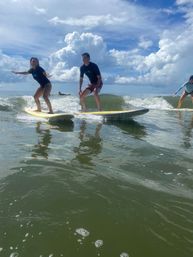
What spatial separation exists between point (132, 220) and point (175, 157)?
329 centimetres

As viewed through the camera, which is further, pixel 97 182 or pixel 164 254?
pixel 97 182

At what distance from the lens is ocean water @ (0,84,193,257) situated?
11.7 ft

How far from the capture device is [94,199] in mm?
4598

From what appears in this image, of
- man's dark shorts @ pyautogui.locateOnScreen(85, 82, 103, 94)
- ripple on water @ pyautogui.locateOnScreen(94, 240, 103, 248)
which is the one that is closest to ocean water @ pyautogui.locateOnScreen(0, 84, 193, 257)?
ripple on water @ pyautogui.locateOnScreen(94, 240, 103, 248)

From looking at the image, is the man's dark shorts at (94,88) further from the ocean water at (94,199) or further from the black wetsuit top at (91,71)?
the ocean water at (94,199)

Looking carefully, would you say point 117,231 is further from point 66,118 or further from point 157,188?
point 66,118

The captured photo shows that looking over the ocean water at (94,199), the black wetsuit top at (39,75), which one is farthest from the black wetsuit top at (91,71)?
the ocean water at (94,199)

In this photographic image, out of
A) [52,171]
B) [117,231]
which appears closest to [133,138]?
[52,171]

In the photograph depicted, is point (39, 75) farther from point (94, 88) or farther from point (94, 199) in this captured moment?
point (94, 199)

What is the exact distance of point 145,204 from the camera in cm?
450

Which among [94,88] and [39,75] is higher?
[39,75]

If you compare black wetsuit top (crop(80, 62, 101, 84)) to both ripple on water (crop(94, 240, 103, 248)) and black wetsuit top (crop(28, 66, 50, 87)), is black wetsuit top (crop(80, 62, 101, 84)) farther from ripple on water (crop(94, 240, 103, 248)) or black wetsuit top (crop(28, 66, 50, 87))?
ripple on water (crop(94, 240, 103, 248))

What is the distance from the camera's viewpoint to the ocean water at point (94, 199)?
3.56 m

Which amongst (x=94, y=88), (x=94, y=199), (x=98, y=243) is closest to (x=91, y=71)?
(x=94, y=88)
